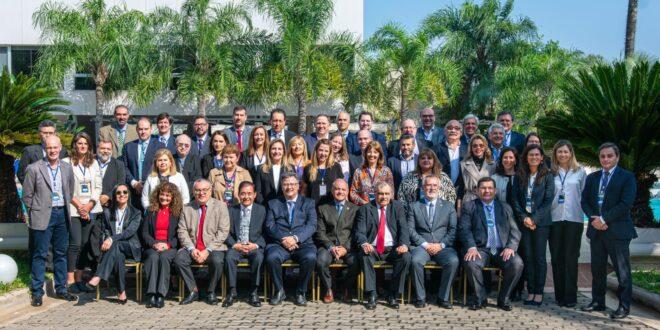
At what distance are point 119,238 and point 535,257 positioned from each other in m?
4.97

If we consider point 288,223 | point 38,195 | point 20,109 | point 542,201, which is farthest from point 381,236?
point 20,109

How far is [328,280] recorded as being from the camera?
8883 millimetres

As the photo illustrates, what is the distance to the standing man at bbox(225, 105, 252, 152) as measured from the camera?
10.6 m

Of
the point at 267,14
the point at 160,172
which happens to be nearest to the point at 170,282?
the point at 160,172

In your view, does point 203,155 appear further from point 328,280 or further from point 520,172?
point 520,172

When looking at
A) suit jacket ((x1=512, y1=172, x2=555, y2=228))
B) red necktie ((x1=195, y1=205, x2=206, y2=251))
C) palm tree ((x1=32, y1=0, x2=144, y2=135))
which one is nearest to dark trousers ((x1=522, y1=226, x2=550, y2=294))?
suit jacket ((x1=512, y1=172, x2=555, y2=228))

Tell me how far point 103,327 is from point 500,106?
24871mm

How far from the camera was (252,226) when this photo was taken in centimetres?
918

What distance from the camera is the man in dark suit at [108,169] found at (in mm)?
9555

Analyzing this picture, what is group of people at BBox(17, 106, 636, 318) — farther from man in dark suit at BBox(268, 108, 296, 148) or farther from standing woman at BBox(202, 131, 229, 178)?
man in dark suit at BBox(268, 108, 296, 148)

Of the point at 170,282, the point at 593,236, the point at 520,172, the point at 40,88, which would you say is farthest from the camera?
the point at 40,88

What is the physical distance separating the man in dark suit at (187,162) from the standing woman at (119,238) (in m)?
0.78

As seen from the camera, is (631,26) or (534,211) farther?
(631,26)

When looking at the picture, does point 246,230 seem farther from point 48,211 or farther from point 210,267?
point 48,211
